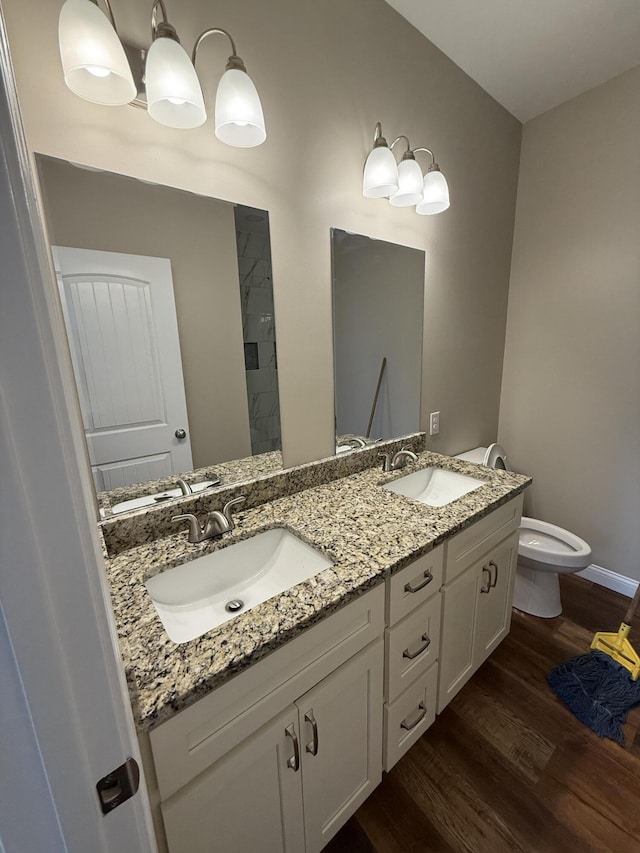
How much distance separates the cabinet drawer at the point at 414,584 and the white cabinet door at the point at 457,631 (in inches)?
4.5

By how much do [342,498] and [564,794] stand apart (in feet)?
3.85

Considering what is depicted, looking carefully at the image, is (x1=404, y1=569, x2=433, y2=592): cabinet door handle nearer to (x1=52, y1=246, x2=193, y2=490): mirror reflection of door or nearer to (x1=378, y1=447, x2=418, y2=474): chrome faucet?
(x1=378, y1=447, x2=418, y2=474): chrome faucet

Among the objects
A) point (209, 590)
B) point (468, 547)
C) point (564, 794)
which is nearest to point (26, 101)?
point (209, 590)

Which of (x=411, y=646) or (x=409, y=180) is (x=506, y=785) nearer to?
(x=411, y=646)

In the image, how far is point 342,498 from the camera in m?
1.32

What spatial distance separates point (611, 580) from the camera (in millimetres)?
2082

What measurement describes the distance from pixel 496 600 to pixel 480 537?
0.43 meters

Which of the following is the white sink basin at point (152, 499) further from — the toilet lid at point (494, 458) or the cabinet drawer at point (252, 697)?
the toilet lid at point (494, 458)

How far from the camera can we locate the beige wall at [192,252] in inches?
35.0

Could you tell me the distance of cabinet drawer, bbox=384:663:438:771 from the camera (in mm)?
1104

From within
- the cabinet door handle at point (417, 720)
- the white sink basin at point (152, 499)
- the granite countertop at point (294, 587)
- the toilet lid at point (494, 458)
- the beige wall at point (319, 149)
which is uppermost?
the beige wall at point (319, 149)

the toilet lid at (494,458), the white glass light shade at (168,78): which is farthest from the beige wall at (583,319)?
the white glass light shade at (168,78)

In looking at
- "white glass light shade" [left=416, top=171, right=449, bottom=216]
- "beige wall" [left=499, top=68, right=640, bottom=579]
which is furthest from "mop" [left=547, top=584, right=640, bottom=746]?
"white glass light shade" [left=416, top=171, right=449, bottom=216]

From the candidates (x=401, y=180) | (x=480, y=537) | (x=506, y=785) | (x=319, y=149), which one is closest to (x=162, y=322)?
(x=319, y=149)
